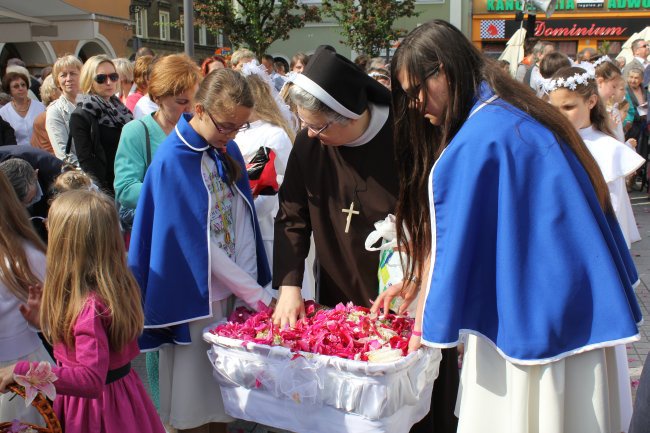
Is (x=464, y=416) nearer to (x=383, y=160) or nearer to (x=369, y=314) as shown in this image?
(x=369, y=314)

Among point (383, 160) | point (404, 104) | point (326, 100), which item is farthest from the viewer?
point (383, 160)

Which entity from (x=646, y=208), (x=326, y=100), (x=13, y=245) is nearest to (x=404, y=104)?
(x=326, y=100)

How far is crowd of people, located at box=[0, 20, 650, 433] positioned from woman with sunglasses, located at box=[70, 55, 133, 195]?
88 centimetres

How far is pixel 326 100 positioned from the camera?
9.63 ft

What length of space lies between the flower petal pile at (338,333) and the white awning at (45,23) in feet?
32.1

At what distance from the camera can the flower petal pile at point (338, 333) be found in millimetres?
2629

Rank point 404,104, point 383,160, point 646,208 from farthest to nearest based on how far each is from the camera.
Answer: point 646,208, point 383,160, point 404,104

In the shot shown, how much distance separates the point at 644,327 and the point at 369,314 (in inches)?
152

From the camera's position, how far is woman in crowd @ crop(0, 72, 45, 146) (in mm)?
7875

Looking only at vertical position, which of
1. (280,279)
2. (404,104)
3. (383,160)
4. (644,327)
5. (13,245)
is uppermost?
(404,104)

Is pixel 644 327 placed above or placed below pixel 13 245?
below

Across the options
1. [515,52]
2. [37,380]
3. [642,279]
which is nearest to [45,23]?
[515,52]

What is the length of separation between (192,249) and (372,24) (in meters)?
21.8

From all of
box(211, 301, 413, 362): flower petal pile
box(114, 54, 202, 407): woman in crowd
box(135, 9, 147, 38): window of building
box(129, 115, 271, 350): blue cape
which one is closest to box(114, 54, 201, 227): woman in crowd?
box(114, 54, 202, 407): woman in crowd
